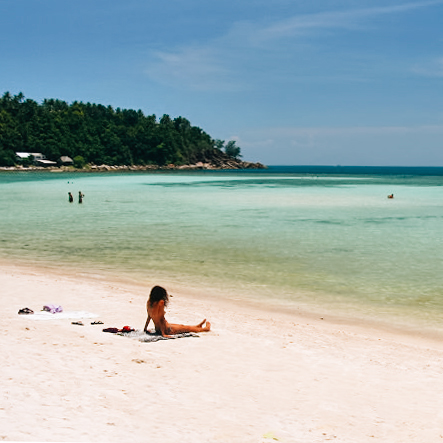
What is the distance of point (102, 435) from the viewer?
6367 mm

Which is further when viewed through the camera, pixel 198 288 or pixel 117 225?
pixel 117 225

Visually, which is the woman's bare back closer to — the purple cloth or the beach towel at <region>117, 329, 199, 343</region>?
the beach towel at <region>117, 329, 199, 343</region>

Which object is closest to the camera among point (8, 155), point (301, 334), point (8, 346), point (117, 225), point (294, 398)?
point (294, 398)

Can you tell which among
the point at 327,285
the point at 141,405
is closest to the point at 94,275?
the point at 327,285

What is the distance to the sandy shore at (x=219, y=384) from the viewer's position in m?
6.79

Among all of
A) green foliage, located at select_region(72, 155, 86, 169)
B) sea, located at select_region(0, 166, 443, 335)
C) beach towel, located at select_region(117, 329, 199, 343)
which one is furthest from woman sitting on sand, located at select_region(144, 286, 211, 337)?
green foliage, located at select_region(72, 155, 86, 169)

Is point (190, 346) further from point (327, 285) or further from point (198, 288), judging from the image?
point (327, 285)

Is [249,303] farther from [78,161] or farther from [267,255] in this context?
[78,161]

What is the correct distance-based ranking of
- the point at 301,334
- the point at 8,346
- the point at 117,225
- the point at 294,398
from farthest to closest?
the point at 117,225, the point at 301,334, the point at 8,346, the point at 294,398

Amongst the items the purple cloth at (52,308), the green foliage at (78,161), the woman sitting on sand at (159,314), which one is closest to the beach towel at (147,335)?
the woman sitting on sand at (159,314)

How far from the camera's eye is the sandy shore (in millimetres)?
6785

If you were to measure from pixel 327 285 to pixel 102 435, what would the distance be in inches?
509

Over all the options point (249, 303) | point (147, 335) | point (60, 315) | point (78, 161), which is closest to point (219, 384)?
point (147, 335)

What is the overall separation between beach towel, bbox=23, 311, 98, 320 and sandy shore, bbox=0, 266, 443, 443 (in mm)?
223
